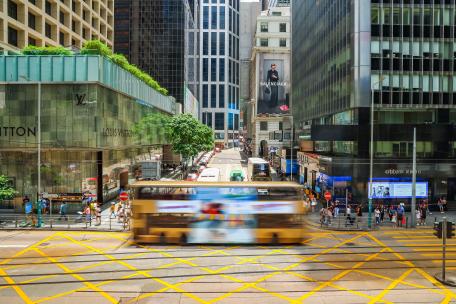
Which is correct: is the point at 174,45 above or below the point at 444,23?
above

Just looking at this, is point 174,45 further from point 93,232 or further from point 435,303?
point 435,303

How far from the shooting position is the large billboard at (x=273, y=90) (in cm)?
9831

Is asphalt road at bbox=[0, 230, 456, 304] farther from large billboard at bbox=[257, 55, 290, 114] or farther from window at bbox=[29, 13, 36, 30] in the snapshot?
large billboard at bbox=[257, 55, 290, 114]

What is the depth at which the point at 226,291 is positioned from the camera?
1936 centimetres

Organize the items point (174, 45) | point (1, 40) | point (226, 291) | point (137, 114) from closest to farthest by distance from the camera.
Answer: point (226, 291), point (1, 40), point (137, 114), point (174, 45)

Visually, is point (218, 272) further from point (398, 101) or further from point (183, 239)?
point (398, 101)

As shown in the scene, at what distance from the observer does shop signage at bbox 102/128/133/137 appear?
4272cm

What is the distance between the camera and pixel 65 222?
116 ft

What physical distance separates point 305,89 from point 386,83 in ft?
96.4

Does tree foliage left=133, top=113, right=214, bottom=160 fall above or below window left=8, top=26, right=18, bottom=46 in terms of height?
below

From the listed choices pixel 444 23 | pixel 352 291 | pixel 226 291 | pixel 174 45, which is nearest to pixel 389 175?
pixel 444 23

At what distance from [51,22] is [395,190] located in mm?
48496

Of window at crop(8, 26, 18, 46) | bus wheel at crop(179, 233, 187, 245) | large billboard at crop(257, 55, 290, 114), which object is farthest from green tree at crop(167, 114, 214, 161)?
bus wheel at crop(179, 233, 187, 245)

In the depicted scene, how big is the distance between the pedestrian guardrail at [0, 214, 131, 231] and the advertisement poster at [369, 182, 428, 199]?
23.2 m
